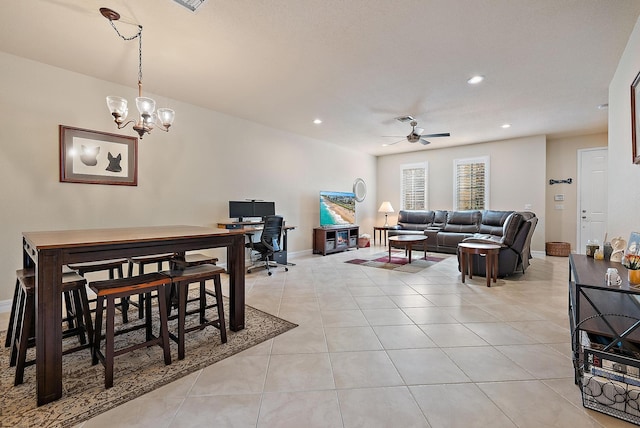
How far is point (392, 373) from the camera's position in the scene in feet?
6.29

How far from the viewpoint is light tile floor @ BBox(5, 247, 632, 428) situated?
5.00 ft

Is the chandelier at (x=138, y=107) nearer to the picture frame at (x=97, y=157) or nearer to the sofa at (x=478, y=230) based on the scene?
the picture frame at (x=97, y=157)

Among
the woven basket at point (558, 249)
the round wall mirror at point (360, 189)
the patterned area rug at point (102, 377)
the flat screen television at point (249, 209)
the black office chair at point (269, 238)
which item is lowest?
the patterned area rug at point (102, 377)

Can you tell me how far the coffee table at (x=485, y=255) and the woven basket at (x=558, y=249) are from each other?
127 inches

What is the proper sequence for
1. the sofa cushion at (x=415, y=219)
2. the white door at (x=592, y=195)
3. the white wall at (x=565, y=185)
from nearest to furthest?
the white door at (x=592, y=195), the white wall at (x=565, y=185), the sofa cushion at (x=415, y=219)

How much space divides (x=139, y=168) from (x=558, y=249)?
8.20 m

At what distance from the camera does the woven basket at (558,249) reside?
622 centimetres

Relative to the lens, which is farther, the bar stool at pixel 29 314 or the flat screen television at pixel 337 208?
the flat screen television at pixel 337 208

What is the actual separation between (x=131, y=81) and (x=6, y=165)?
5.39 feet

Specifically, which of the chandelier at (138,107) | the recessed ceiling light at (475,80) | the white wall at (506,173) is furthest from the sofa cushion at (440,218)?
the chandelier at (138,107)

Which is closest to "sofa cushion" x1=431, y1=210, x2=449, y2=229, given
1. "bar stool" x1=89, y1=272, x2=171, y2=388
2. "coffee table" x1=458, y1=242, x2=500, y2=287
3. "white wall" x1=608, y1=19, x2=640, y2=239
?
"coffee table" x1=458, y1=242, x2=500, y2=287

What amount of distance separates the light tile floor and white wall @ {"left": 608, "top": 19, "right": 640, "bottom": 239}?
1.08m

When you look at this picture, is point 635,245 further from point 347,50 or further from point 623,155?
point 347,50

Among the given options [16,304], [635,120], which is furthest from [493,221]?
[16,304]
